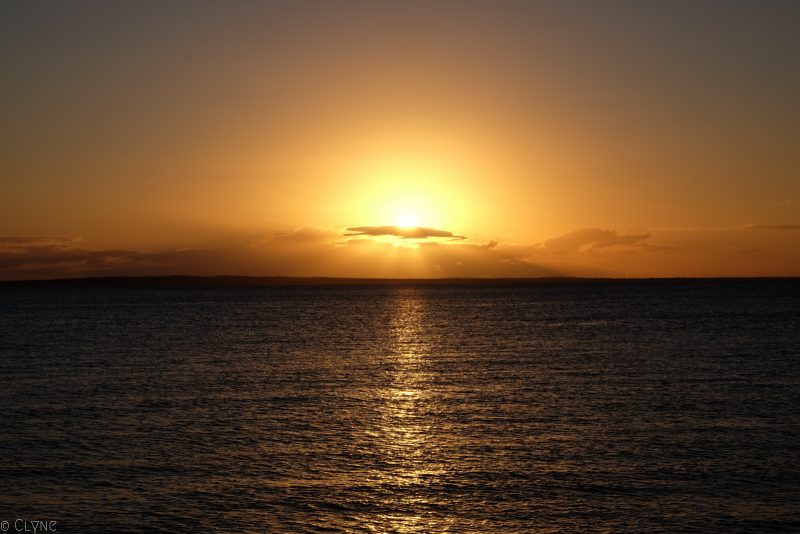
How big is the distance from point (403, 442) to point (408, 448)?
1.11 meters

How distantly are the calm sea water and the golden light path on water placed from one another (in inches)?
4.3

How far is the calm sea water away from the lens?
74.6ft

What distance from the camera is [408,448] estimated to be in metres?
31.0

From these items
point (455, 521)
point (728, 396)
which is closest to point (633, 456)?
point (455, 521)

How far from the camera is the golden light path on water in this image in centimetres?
2212

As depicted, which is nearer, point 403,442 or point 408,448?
point 408,448

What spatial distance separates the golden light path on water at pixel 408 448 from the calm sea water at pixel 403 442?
0.11m

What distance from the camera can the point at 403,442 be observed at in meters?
32.1

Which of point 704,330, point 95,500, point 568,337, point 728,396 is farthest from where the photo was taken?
point 704,330

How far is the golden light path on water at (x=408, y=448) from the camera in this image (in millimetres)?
22125

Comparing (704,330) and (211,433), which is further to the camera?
(704,330)

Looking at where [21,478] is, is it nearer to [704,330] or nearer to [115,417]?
[115,417]

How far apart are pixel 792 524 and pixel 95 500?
21.4 metres

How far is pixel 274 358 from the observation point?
67.0 meters
